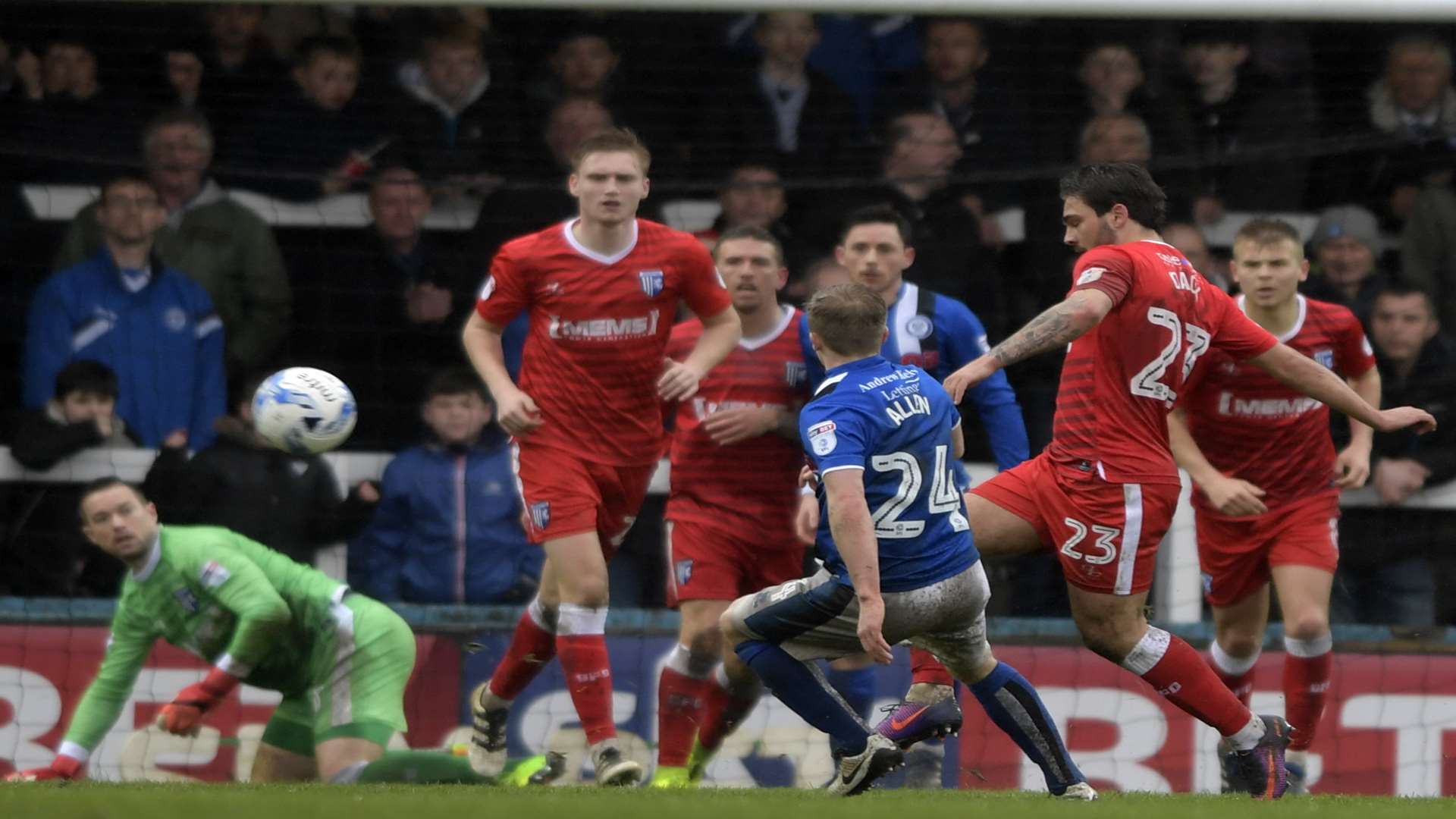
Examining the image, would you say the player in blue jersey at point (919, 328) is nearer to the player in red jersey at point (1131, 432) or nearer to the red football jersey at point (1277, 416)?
the red football jersey at point (1277, 416)

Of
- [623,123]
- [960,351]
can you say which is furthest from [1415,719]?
[623,123]

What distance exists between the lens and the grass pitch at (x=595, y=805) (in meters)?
5.19

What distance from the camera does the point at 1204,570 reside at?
8148 millimetres

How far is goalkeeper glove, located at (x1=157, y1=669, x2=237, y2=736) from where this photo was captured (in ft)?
24.4

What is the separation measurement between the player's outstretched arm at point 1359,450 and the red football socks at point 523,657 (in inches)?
123

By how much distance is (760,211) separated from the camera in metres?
10.2

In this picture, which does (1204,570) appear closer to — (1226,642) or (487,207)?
(1226,642)

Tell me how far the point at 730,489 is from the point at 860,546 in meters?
2.14

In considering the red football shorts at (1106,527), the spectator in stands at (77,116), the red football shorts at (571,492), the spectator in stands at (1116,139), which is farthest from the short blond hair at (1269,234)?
the spectator in stands at (77,116)

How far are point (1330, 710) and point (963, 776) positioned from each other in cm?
171

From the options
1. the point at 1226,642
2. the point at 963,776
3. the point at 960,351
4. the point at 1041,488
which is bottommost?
the point at 963,776

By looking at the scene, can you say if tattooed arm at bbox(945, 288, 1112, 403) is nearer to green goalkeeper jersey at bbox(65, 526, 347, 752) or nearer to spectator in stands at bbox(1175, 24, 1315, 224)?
green goalkeeper jersey at bbox(65, 526, 347, 752)

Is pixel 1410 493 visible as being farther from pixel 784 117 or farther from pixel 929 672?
pixel 784 117

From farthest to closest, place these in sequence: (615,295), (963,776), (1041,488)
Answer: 1. (963,776)
2. (615,295)
3. (1041,488)
